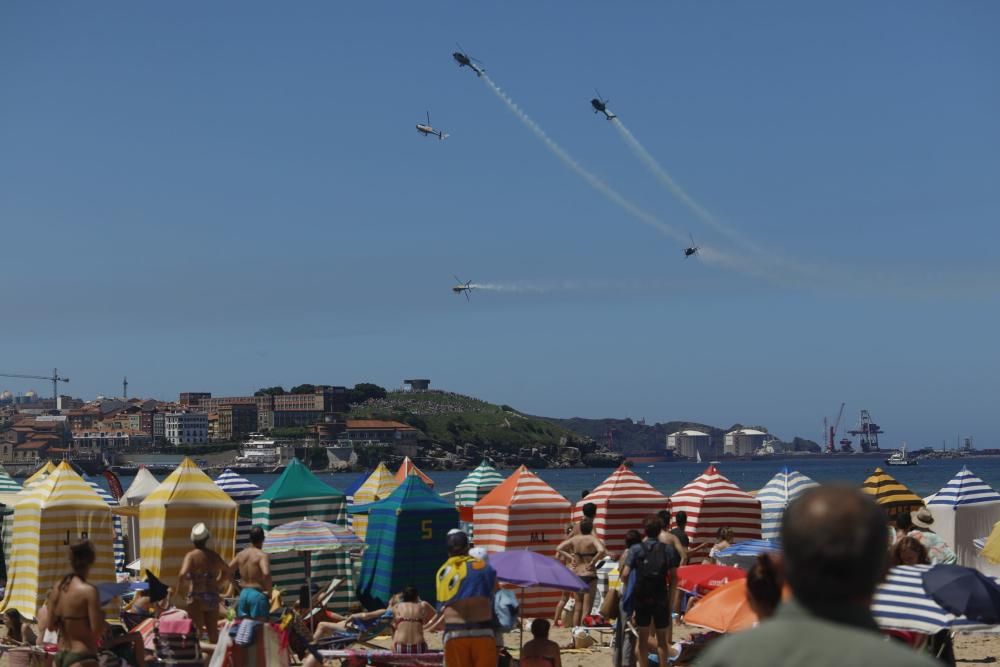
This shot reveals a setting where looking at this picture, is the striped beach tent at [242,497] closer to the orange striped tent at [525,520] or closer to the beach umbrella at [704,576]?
the orange striped tent at [525,520]

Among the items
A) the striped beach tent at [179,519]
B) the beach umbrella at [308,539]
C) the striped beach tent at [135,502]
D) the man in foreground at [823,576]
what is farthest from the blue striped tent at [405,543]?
the man in foreground at [823,576]

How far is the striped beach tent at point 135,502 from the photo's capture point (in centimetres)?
1783

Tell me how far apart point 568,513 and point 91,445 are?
563 ft


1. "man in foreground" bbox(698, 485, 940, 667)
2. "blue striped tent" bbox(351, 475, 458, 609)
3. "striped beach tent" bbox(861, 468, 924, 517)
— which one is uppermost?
"man in foreground" bbox(698, 485, 940, 667)

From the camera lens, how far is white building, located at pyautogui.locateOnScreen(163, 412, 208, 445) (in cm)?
18112

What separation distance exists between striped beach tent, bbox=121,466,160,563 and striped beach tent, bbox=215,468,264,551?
1711 millimetres

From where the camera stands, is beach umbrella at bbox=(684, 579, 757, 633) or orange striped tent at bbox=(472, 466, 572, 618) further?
orange striped tent at bbox=(472, 466, 572, 618)

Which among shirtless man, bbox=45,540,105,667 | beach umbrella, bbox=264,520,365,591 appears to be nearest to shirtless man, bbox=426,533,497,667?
shirtless man, bbox=45,540,105,667

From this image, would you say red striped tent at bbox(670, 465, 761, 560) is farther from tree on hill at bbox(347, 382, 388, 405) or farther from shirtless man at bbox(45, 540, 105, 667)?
tree on hill at bbox(347, 382, 388, 405)

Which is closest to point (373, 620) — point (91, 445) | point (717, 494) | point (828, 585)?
point (717, 494)

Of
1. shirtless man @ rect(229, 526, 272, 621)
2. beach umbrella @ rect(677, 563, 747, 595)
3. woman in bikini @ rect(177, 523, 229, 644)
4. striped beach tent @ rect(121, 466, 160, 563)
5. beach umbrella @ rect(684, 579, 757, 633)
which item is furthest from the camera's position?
striped beach tent @ rect(121, 466, 160, 563)

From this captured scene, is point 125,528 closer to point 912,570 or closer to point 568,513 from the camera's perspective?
point 568,513

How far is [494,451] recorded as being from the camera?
570 ft

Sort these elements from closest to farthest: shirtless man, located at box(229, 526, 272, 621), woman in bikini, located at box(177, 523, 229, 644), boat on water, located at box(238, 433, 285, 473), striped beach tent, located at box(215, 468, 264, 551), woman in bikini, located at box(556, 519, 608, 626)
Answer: shirtless man, located at box(229, 526, 272, 621) → woman in bikini, located at box(177, 523, 229, 644) → woman in bikini, located at box(556, 519, 608, 626) → striped beach tent, located at box(215, 468, 264, 551) → boat on water, located at box(238, 433, 285, 473)
